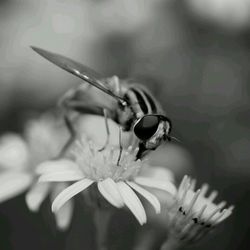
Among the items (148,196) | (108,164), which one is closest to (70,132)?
(108,164)

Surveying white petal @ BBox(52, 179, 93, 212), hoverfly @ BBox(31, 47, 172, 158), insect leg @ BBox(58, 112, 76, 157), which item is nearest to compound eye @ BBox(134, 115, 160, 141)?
hoverfly @ BBox(31, 47, 172, 158)

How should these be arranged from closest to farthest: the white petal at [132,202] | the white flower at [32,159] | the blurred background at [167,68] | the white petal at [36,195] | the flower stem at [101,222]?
the white petal at [132,202], the flower stem at [101,222], the white petal at [36,195], the white flower at [32,159], the blurred background at [167,68]

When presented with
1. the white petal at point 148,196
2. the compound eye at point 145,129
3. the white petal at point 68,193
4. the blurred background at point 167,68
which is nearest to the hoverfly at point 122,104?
the compound eye at point 145,129

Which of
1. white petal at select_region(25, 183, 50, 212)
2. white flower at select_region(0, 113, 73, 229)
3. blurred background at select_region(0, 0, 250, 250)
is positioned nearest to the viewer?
white petal at select_region(25, 183, 50, 212)

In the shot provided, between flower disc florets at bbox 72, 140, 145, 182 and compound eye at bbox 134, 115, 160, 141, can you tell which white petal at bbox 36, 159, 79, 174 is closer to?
flower disc florets at bbox 72, 140, 145, 182

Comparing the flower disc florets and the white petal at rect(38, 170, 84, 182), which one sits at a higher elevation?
the flower disc florets

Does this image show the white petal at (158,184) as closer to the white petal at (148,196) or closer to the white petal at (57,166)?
the white petal at (148,196)
